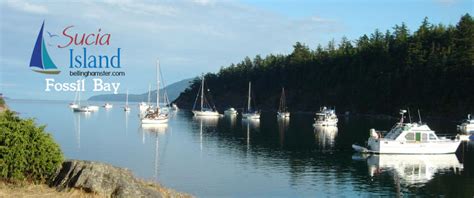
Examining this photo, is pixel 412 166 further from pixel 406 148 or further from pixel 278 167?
pixel 278 167

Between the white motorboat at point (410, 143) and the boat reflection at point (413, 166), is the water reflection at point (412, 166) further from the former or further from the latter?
the white motorboat at point (410, 143)

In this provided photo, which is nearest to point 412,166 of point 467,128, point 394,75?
point 467,128

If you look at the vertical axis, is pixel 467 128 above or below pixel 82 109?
below

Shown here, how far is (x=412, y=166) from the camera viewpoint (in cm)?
4644

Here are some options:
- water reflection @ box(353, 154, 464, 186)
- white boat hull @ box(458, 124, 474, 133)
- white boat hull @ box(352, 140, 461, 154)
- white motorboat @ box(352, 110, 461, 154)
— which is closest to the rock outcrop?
water reflection @ box(353, 154, 464, 186)

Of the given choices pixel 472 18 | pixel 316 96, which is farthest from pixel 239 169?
pixel 316 96

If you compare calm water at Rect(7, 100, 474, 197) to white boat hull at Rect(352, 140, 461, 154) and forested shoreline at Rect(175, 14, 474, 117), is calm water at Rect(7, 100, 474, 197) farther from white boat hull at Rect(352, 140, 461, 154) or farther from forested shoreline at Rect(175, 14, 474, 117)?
forested shoreline at Rect(175, 14, 474, 117)

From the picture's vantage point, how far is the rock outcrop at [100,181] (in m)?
14.9

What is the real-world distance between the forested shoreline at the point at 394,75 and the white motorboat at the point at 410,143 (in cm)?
6734

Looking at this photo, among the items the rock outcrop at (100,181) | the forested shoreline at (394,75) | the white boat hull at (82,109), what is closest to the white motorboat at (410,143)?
the rock outcrop at (100,181)

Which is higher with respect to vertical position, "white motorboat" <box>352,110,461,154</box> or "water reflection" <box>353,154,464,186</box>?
"white motorboat" <box>352,110,461,154</box>

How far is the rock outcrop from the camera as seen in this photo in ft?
49.0

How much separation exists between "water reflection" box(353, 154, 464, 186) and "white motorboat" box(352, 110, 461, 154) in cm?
82

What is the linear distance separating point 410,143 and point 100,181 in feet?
143
